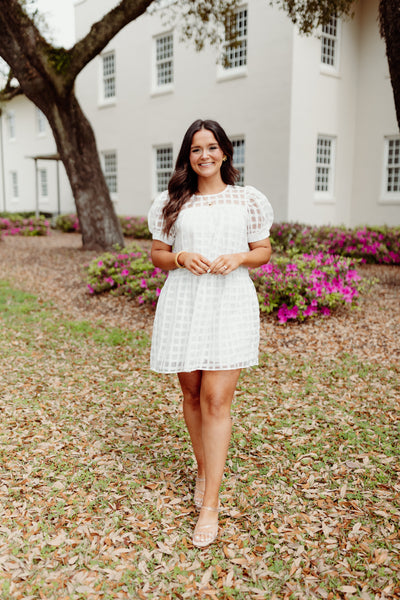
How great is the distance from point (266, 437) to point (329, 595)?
1.55 m

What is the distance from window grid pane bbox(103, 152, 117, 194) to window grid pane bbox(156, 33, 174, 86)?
3745mm

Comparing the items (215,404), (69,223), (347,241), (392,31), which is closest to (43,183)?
(69,223)

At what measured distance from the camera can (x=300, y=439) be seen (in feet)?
12.5

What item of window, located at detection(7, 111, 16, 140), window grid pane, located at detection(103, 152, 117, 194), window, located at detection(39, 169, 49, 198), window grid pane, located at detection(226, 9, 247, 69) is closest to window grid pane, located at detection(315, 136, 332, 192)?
window grid pane, located at detection(226, 9, 247, 69)

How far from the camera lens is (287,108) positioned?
1364cm

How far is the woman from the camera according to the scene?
2.60 meters

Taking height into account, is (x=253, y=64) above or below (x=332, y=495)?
above

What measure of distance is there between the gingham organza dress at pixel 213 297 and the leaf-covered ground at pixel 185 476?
96 centimetres

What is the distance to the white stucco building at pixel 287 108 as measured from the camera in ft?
45.4

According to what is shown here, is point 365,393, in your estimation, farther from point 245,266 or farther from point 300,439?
point 245,266

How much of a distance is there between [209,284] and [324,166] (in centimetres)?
1359

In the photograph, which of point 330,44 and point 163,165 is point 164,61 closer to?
point 163,165

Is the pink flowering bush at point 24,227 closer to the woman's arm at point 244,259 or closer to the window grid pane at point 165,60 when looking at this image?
the window grid pane at point 165,60

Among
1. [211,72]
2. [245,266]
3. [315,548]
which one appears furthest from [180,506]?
[211,72]
